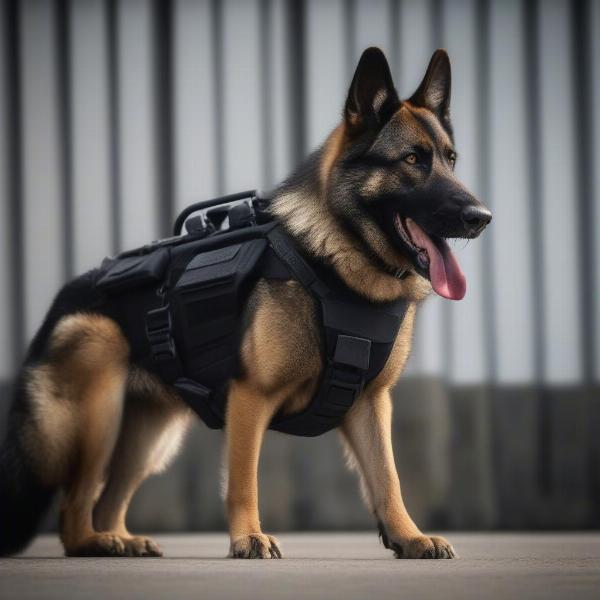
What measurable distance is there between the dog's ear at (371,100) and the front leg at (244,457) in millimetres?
571

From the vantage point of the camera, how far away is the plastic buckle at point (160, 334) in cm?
237

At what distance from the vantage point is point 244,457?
2176 mm

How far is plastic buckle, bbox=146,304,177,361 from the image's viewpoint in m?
2.37

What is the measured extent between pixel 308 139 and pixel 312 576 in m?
2.39

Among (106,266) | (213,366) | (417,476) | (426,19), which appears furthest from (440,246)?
(426,19)

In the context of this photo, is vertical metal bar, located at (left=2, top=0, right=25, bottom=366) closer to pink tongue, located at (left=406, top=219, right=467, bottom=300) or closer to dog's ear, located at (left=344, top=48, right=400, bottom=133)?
dog's ear, located at (left=344, top=48, right=400, bottom=133)

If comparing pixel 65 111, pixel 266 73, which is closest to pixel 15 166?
pixel 65 111

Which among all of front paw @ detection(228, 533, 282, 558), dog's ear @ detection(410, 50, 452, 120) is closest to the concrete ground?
front paw @ detection(228, 533, 282, 558)

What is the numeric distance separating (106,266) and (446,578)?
117 centimetres

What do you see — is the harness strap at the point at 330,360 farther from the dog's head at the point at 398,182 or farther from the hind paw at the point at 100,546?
the hind paw at the point at 100,546

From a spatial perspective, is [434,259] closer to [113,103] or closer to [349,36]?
[349,36]

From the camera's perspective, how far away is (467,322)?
12.9 ft

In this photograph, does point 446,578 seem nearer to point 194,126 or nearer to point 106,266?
point 106,266

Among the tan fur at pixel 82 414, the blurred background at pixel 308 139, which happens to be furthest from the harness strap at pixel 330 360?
the blurred background at pixel 308 139
